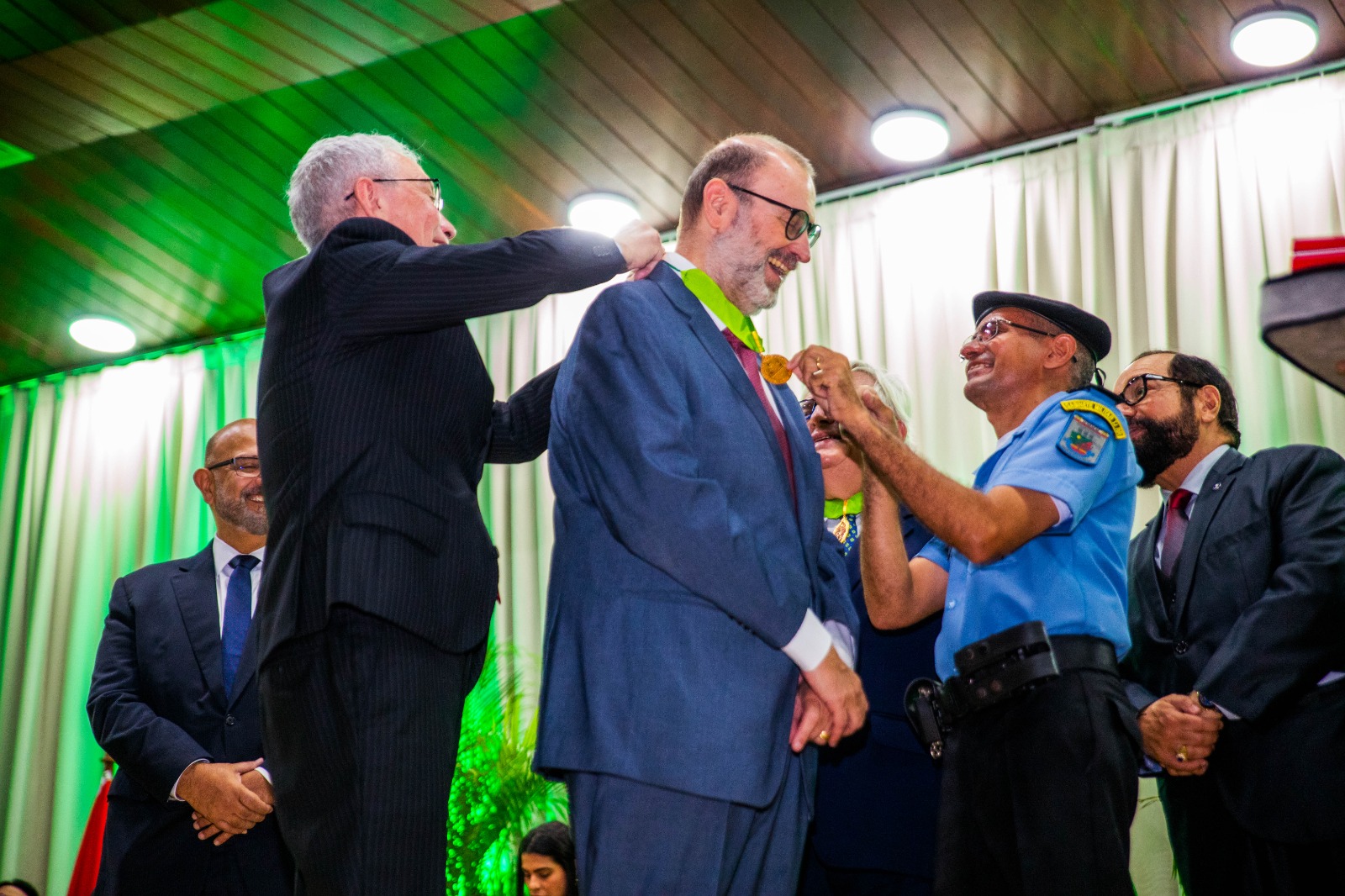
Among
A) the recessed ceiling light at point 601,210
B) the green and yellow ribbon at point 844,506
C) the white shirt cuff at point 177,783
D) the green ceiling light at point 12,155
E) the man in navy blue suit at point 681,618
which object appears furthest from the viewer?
the recessed ceiling light at point 601,210

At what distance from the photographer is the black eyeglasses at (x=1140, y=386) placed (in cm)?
366

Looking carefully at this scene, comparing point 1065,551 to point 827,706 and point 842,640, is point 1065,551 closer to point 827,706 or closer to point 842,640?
point 842,640

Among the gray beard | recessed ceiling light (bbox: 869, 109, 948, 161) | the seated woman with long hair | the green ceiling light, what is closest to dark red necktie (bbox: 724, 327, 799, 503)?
the gray beard

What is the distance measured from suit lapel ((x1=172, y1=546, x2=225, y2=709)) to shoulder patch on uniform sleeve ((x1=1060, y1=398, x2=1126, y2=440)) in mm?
2060

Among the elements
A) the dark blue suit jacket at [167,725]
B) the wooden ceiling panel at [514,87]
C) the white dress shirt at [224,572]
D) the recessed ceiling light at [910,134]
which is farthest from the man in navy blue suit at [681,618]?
the recessed ceiling light at [910,134]

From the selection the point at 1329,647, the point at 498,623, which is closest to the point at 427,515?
the point at 1329,647

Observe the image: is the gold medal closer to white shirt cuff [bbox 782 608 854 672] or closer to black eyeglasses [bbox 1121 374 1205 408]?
white shirt cuff [bbox 782 608 854 672]

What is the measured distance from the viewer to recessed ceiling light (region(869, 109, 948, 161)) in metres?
5.23

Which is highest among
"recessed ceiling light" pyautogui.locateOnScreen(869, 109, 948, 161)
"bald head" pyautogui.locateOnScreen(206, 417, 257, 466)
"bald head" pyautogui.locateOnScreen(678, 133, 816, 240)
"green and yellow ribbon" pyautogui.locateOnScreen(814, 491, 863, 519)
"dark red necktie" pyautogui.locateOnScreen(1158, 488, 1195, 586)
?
"recessed ceiling light" pyautogui.locateOnScreen(869, 109, 948, 161)

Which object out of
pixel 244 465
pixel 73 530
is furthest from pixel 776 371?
pixel 73 530

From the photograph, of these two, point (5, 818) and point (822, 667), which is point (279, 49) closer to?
point (822, 667)

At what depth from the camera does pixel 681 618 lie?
6.50 ft

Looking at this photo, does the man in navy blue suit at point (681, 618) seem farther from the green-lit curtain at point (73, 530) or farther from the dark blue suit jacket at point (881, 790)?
the green-lit curtain at point (73, 530)

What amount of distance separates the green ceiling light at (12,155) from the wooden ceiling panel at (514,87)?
0.03m
